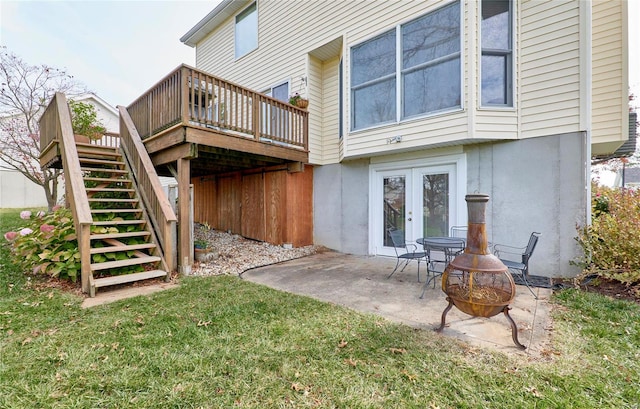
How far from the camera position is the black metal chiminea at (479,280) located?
98.5 inches

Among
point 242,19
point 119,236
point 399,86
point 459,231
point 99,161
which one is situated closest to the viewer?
point 119,236

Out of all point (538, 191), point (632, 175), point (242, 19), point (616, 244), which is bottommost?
point (616, 244)

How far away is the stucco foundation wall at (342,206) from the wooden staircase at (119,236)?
4036 millimetres

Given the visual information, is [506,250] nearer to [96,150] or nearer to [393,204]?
[393,204]

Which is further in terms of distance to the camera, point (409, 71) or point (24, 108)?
point (24, 108)

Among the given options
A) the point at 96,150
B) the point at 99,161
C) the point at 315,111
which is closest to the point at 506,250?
the point at 315,111

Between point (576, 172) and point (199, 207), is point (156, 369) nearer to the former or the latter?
point (576, 172)

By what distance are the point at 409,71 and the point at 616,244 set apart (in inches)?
168

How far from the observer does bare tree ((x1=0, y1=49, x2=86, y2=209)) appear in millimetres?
9156

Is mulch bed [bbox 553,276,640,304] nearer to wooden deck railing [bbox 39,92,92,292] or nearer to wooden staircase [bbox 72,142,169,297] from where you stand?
wooden staircase [bbox 72,142,169,297]

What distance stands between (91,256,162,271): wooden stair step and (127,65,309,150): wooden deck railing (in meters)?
2.34

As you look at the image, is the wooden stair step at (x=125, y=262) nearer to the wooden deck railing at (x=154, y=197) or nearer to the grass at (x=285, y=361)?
the wooden deck railing at (x=154, y=197)

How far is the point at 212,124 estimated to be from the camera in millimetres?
5254

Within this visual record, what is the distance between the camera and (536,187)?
184 inches
